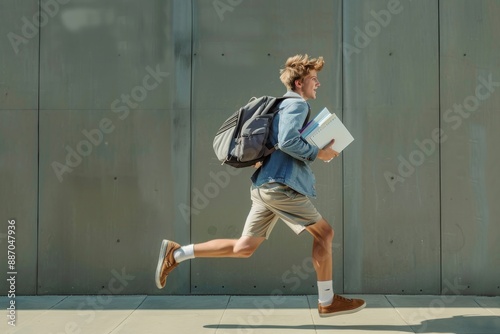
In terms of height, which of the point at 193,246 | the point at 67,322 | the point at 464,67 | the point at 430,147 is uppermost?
the point at 464,67

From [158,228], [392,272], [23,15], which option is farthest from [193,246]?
[23,15]

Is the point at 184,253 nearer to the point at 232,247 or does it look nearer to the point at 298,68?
the point at 232,247

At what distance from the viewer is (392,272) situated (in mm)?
5980

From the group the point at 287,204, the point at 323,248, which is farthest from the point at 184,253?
the point at 323,248

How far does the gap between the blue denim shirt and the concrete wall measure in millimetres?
1232

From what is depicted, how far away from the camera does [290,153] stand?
4.60 meters

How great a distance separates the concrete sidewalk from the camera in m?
4.91

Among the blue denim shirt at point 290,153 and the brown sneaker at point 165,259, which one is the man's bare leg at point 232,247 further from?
the blue denim shirt at point 290,153

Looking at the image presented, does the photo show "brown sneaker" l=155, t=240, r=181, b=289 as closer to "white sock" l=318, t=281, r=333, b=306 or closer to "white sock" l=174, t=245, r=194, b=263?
"white sock" l=174, t=245, r=194, b=263

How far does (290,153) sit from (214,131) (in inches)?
61.5

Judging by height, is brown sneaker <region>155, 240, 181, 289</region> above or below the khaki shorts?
below

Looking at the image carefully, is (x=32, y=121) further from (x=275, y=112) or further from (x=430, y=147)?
(x=430, y=147)

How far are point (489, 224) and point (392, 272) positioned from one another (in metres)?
0.99

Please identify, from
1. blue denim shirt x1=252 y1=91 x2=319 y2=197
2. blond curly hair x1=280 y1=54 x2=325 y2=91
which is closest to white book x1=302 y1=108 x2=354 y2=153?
blue denim shirt x1=252 y1=91 x2=319 y2=197
